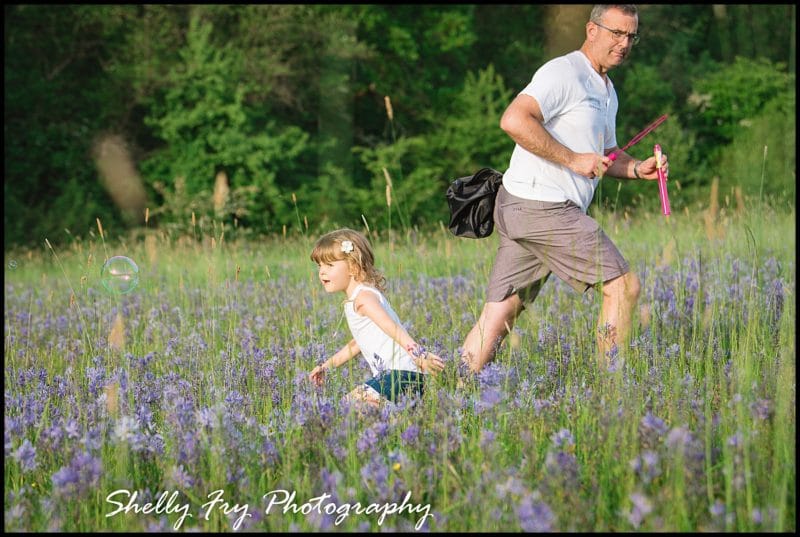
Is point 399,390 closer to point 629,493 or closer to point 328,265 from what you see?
point 328,265

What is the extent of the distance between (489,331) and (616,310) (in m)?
0.61

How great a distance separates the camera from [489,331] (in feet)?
14.6

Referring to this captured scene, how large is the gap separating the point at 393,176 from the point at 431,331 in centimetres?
1725

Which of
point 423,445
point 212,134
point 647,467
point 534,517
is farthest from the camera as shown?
point 212,134

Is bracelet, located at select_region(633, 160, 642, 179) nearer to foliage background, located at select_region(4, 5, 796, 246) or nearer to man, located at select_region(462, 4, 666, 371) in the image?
man, located at select_region(462, 4, 666, 371)

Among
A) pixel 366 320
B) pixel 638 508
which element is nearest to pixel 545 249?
pixel 366 320

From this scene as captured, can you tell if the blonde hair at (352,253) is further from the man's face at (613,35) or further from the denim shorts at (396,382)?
the man's face at (613,35)

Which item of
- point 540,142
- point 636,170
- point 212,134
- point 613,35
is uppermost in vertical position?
point 613,35

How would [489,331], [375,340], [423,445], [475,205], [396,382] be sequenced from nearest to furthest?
1. [423,445]
2. [396,382]
3. [375,340]
4. [489,331]
5. [475,205]

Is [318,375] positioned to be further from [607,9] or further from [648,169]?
[607,9]

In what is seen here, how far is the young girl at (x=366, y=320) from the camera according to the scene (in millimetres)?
4027

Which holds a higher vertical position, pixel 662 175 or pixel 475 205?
pixel 662 175

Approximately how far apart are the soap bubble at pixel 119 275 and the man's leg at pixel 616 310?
8.93ft

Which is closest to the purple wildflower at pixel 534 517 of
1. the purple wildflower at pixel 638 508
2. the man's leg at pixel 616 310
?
the purple wildflower at pixel 638 508
